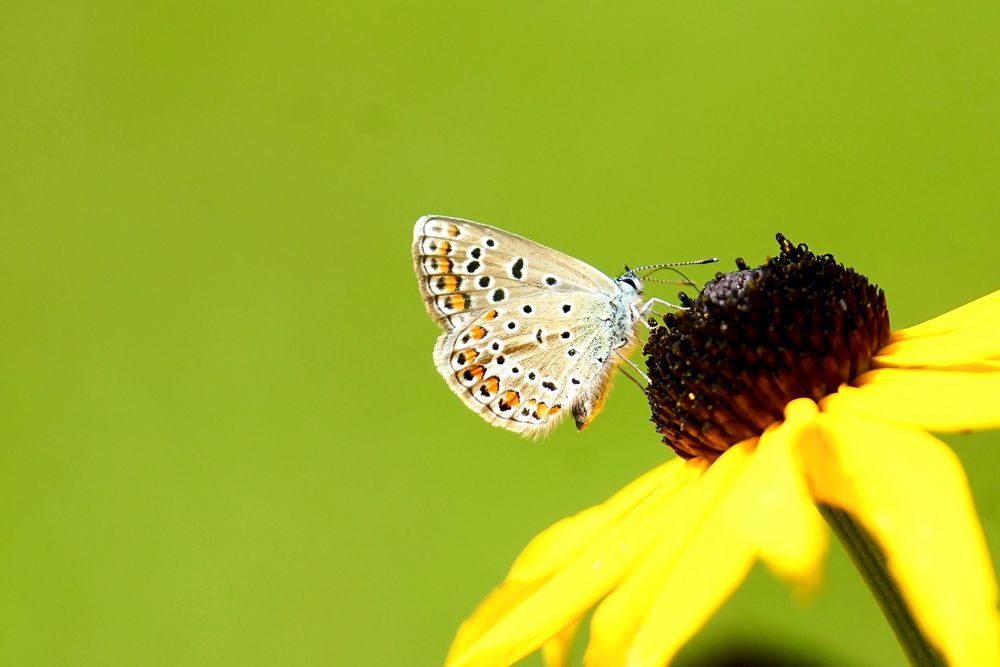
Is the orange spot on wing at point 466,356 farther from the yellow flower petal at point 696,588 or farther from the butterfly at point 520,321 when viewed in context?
the yellow flower petal at point 696,588

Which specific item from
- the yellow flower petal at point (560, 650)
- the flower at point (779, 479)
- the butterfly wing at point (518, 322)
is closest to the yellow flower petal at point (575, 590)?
the flower at point (779, 479)

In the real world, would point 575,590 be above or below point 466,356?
below

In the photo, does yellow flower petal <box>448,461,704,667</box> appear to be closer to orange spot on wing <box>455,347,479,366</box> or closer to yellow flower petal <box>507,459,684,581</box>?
yellow flower petal <box>507,459,684,581</box>

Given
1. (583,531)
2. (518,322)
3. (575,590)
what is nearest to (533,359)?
(518,322)

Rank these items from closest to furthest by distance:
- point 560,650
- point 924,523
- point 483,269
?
1. point 924,523
2. point 560,650
3. point 483,269

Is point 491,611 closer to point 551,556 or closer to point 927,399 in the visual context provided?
point 551,556

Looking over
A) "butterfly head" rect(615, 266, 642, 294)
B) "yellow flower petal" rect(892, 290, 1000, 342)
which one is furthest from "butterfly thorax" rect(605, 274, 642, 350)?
"yellow flower petal" rect(892, 290, 1000, 342)
